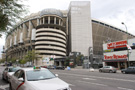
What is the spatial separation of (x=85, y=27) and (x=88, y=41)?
34.4 ft

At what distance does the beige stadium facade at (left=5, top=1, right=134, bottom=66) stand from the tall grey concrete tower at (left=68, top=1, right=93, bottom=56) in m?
6.92

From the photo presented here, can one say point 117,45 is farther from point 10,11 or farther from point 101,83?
point 10,11

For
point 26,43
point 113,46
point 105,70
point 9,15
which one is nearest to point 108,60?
point 113,46

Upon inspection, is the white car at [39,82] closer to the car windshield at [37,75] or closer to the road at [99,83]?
the car windshield at [37,75]

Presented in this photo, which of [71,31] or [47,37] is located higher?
[71,31]

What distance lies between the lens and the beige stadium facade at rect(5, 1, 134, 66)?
7744cm

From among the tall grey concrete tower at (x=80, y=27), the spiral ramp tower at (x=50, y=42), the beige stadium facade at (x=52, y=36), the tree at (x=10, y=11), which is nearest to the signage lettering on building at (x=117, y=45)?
the tree at (x=10, y=11)

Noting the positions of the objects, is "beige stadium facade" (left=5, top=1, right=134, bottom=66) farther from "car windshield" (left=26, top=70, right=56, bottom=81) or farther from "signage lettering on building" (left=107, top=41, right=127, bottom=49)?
"car windshield" (left=26, top=70, right=56, bottom=81)

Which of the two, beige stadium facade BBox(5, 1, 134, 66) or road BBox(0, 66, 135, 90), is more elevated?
beige stadium facade BBox(5, 1, 134, 66)

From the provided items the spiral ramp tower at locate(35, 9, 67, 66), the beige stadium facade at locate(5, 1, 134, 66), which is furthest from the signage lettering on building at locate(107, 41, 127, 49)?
the spiral ramp tower at locate(35, 9, 67, 66)

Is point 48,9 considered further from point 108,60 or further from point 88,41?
point 108,60

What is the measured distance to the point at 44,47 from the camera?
7600 cm

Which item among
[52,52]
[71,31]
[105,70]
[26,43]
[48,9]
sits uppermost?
[48,9]

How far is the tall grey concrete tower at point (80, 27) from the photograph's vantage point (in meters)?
82.7
